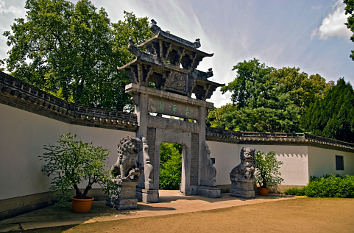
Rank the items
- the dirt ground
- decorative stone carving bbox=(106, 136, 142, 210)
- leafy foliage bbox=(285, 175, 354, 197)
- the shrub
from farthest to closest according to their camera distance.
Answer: the shrub, leafy foliage bbox=(285, 175, 354, 197), decorative stone carving bbox=(106, 136, 142, 210), the dirt ground

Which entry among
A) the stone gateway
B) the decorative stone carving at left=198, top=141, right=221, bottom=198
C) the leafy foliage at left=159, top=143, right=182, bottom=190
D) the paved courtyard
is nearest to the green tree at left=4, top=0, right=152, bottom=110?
the leafy foliage at left=159, top=143, right=182, bottom=190

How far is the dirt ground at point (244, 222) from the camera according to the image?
21.9 ft

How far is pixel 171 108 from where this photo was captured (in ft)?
40.8

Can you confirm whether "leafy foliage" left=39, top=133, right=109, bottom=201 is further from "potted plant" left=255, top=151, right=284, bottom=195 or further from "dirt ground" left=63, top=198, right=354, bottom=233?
"potted plant" left=255, top=151, right=284, bottom=195

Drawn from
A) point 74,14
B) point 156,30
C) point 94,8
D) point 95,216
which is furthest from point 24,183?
point 94,8

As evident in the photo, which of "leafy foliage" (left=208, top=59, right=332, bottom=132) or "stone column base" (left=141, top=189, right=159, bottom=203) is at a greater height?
"leafy foliage" (left=208, top=59, right=332, bottom=132)

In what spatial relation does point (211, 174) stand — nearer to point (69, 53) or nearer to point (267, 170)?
point (267, 170)

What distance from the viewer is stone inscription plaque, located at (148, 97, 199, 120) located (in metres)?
11.8

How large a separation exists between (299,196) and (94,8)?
18.4m

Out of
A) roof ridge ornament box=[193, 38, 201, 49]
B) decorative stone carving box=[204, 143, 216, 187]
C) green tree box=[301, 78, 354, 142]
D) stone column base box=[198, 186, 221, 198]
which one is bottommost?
stone column base box=[198, 186, 221, 198]

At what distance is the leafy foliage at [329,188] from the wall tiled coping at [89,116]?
7.49 feet

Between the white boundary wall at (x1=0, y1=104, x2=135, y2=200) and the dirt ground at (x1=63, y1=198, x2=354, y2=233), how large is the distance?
7.79 ft

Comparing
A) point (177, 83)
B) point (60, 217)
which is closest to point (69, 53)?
point (177, 83)

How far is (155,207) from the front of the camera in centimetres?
951
